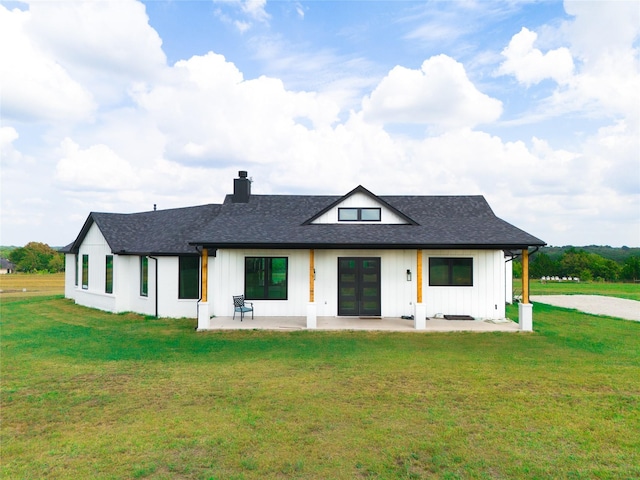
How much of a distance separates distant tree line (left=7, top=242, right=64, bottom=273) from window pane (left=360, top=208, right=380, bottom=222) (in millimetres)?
81785

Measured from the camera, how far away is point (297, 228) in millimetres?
14789

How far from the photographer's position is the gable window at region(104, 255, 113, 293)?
56.6 ft

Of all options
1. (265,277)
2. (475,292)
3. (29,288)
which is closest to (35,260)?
(29,288)

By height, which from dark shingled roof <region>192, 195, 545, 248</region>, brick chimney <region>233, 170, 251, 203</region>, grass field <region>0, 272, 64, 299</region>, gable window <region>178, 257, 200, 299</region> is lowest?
grass field <region>0, 272, 64, 299</region>

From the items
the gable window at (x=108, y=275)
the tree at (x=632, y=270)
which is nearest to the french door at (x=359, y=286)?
the gable window at (x=108, y=275)

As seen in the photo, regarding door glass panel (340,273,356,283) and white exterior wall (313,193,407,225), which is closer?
door glass panel (340,273,356,283)

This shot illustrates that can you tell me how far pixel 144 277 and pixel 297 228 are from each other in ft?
24.5

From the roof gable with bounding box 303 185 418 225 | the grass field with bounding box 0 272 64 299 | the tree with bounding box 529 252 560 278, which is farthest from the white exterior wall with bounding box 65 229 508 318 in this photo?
the tree with bounding box 529 252 560 278

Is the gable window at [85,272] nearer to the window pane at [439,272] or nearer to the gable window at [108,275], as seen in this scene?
the gable window at [108,275]

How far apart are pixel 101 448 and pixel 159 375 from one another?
10.4ft

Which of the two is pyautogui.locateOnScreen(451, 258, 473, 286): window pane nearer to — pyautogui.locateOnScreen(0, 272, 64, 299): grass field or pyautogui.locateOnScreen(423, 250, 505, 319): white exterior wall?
pyautogui.locateOnScreen(423, 250, 505, 319): white exterior wall

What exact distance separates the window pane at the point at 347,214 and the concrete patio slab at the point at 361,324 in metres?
4.10

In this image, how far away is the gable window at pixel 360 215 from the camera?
49.7 ft

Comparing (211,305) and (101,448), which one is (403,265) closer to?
(211,305)
